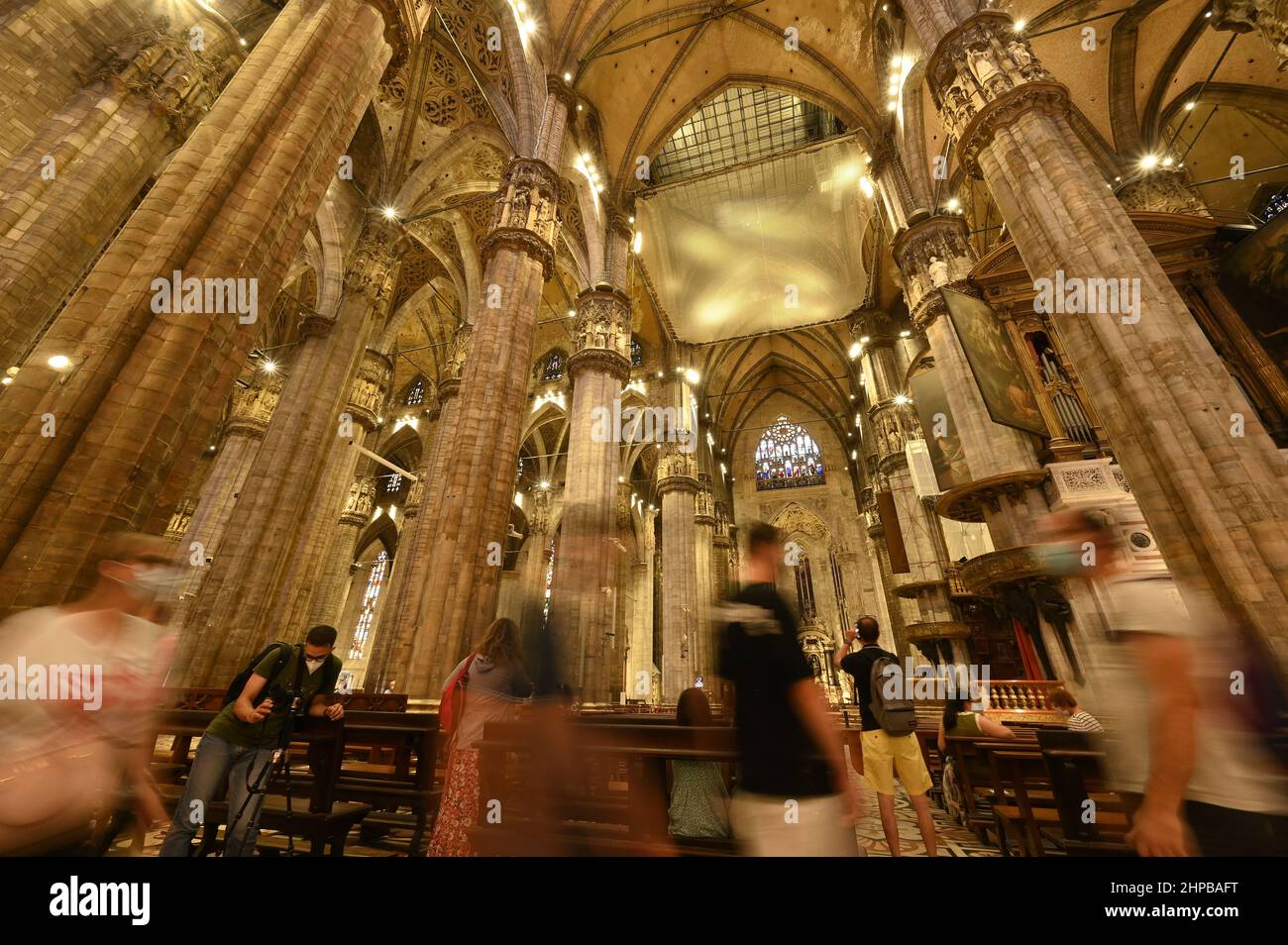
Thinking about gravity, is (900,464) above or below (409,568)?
above

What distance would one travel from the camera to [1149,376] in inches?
177

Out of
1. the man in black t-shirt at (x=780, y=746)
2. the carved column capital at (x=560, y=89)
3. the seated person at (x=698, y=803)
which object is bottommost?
the seated person at (x=698, y=803)

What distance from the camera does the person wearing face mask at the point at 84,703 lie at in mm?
1579

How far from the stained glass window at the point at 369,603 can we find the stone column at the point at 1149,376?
2554cm

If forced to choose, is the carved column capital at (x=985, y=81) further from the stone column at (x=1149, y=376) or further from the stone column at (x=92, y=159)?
the stone column at (x=92, y=159)

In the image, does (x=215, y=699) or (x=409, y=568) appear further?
(x=409, y=568)

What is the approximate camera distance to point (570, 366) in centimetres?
1223

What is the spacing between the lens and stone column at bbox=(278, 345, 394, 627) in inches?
389

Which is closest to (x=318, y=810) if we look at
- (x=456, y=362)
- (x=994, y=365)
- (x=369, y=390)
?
(x=994, y=365)

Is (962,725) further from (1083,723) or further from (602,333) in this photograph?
(602,333)

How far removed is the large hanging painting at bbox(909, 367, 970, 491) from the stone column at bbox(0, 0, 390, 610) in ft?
34.7

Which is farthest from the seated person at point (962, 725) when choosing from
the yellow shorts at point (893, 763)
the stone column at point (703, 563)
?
the stone column at point (703, 563)

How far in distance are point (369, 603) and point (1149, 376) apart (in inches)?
1081
